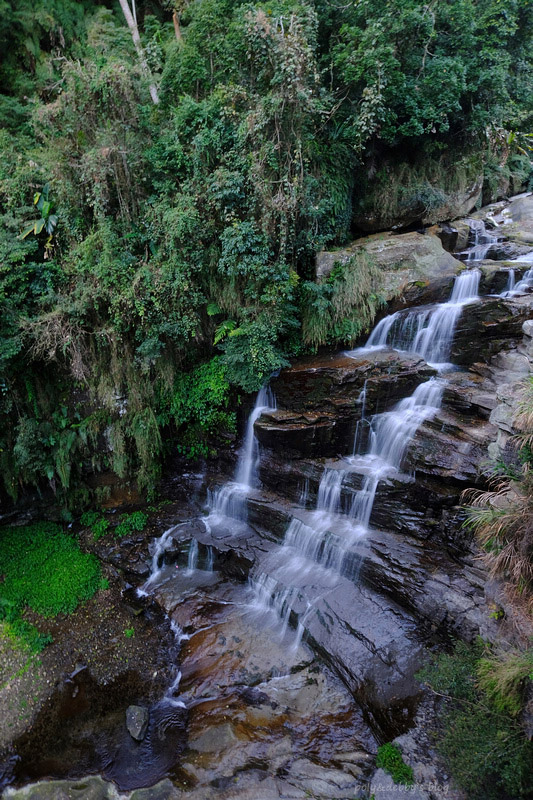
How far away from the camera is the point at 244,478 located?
9.73m

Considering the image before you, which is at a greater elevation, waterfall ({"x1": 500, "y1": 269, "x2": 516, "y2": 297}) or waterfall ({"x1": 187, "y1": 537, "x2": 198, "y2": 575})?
waterfall ({"x1": 500, "y1": 269, "x2": 516, "y2": 297})

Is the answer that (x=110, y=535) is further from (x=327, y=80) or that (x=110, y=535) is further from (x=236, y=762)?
(x=327, y=80)

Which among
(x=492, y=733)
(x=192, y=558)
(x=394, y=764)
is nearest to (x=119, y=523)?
(x=192, y=558)

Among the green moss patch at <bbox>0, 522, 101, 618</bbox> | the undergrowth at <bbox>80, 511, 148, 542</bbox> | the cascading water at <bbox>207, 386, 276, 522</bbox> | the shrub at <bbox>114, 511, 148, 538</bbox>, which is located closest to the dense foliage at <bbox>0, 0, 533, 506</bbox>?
the undergrowth at <bbox>80, 511, 148, 542</bbox>

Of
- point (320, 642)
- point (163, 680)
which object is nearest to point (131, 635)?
point (163, 680)

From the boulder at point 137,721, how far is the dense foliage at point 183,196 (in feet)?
15.6

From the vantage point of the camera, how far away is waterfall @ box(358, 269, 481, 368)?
922 centimetres

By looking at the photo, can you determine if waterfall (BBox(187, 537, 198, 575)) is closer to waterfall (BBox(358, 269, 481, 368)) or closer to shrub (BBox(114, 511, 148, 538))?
shrub (BBox(114, 511, 148, 538))

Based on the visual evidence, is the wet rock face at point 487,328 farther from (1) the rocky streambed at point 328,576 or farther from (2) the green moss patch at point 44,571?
(2) the green moss patch at point 44,571

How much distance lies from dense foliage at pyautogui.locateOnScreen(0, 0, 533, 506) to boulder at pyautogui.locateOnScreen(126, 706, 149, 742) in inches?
187

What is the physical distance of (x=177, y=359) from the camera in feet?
31.7

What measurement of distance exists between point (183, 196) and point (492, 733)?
9.57 meters

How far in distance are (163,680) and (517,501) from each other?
6.25 meters

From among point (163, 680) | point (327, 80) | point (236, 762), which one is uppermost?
point (327, 80)
